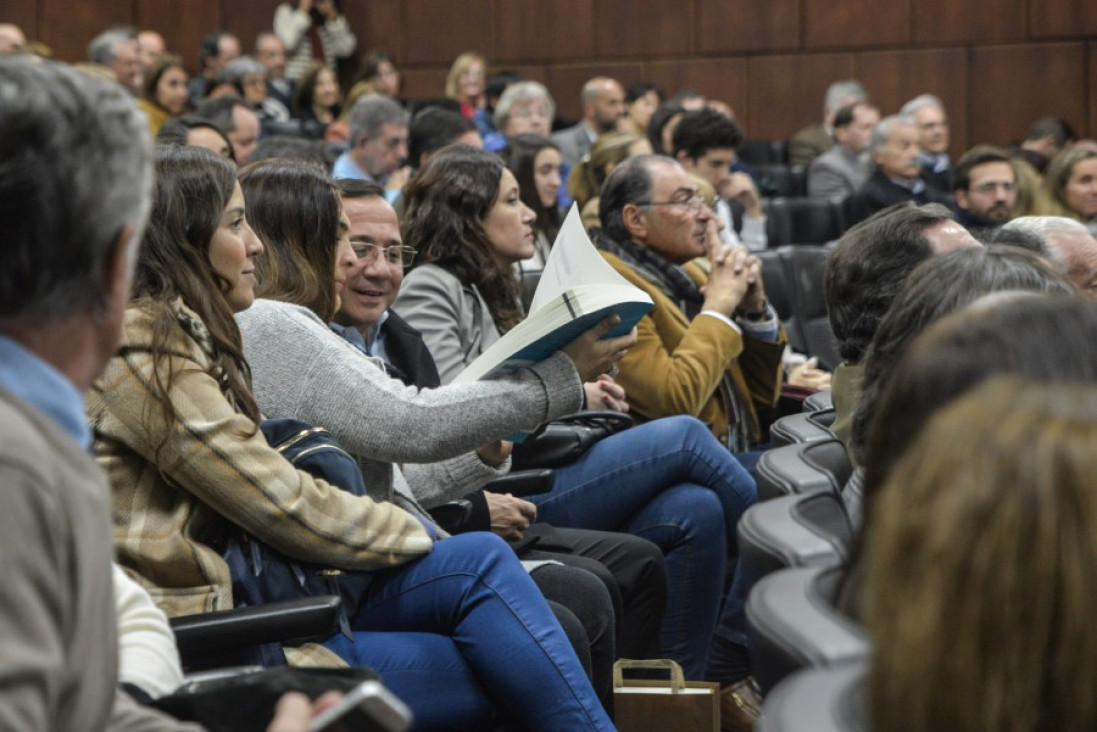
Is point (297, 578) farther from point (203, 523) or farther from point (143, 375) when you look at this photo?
point (143, 375)

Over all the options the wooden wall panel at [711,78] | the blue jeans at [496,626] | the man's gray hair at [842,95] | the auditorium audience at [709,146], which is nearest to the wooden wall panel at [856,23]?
the wooden wall panel at [711,78]

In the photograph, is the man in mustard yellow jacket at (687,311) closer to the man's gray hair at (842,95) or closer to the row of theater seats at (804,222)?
the row of theater seats at (804,222)

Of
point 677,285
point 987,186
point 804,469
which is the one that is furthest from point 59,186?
point 987,186

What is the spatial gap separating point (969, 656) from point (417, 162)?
498 cm

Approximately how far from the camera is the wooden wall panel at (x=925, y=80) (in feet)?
32.6

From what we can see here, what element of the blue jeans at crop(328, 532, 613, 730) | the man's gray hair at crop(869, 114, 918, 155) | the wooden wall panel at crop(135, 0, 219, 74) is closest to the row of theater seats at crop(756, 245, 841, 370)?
the man's gray hair at crop(869, 114, 918, 155)

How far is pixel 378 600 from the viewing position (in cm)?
202

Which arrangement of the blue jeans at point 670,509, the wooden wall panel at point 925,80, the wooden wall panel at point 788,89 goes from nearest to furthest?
the blue jeans at point 670,509 < the wooden wall panel at point 925,80 < the wooden wall panel at point 788,89

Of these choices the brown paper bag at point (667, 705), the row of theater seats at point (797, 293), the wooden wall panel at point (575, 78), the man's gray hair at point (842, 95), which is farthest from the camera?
the wooden wall panel at point (575, 78)

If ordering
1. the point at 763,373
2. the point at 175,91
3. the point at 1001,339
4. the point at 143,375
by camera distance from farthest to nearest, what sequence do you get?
the point at 175,91 < the point at 763,373 < the point at 143,375 < the point at 1001,339

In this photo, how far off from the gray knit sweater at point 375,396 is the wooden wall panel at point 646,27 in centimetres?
878

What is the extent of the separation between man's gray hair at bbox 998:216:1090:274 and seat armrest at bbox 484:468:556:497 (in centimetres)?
102

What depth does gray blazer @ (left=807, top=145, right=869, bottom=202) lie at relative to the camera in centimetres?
809

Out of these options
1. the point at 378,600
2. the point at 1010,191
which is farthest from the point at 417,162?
the point at 378,600
